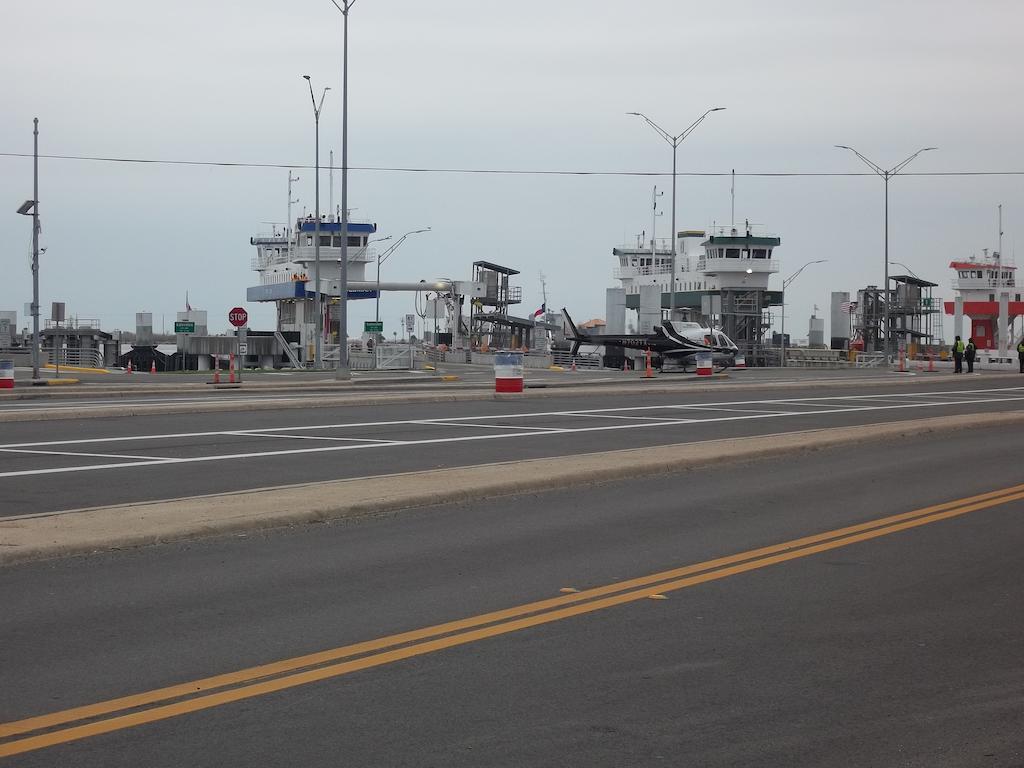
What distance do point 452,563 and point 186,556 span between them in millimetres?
2091

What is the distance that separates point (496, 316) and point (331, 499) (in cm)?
7798

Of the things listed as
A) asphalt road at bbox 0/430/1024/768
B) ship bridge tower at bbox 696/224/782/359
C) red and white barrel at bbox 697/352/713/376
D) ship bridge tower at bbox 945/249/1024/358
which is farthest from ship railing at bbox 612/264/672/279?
asphalt road at bbox 0/430/1024/768

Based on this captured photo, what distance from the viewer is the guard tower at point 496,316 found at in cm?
8738

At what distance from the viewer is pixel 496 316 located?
8975cm

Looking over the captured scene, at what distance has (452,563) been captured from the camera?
368 inches

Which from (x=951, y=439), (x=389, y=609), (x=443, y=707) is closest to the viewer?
(x=443, y=707)

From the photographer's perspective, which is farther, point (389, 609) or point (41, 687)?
point (389, 609)

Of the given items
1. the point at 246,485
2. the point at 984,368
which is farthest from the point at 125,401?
the point at 984,368

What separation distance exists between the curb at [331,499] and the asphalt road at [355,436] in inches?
37.5

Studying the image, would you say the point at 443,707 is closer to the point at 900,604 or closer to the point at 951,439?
the point at 900,604

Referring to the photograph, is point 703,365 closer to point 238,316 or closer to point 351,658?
point 238,316

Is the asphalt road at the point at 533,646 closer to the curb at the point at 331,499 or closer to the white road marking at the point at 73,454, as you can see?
the curb at the point at 331,499

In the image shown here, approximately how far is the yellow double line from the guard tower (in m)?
73.3

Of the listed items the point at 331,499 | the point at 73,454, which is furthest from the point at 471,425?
the point at 331,499
